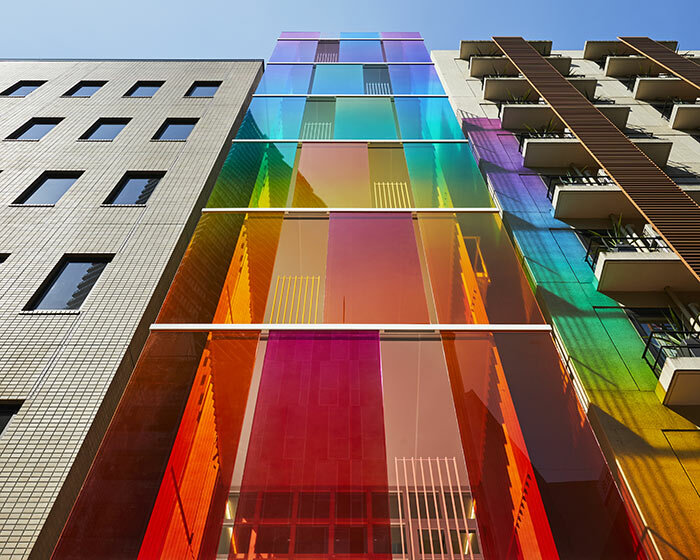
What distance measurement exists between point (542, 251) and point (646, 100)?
31.5 feet

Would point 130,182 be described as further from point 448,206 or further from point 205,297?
point 448,206

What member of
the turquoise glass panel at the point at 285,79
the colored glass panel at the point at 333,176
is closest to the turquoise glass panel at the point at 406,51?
the turquoise glass panel at the point at 285,79

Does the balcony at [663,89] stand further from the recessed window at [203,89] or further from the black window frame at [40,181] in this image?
the black window frame at [40,181]

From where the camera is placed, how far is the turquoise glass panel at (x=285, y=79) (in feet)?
43.6

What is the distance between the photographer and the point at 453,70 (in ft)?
51.5

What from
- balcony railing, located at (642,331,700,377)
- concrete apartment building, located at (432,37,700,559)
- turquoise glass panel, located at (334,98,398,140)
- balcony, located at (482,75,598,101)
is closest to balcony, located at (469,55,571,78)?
concrete apartment building, located at (432,37,700,559)

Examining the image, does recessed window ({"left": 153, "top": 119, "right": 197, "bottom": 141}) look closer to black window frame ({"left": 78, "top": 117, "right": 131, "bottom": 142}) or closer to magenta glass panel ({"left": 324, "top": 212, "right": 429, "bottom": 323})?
black window frame ({"left": 78, "top": 117, "right": 131, "bottom": 142})

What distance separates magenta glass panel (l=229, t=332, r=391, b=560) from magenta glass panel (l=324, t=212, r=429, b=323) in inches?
23.2

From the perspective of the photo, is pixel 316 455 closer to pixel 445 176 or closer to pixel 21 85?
pixel 445 176

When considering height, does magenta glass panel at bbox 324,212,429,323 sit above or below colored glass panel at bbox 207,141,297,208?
below

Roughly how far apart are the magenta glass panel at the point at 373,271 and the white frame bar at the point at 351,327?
4.9 inches

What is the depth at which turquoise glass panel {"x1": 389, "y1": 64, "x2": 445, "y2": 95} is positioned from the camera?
1328 centimetres

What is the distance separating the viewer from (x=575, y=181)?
992 centimetres

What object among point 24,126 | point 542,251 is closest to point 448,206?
point 542,251
